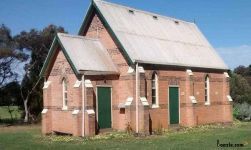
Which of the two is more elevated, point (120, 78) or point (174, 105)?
point (120, 78)

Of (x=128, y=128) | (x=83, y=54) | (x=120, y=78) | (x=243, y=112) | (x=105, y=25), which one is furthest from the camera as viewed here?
(x=243, y=112)

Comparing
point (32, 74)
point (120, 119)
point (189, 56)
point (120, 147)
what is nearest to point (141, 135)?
point (120, 119)

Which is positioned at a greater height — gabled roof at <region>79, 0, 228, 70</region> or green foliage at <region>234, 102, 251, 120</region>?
gabled roof at <region>79, 0, 228, 70</region>

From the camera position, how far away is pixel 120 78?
2527cm

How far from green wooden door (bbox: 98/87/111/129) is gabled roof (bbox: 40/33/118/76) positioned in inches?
52.3

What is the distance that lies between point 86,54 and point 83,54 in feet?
0.88

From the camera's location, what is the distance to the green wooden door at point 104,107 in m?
24.3

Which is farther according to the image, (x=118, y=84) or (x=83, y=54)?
(x=118, y=84)

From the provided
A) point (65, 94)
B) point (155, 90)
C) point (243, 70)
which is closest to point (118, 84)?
point (155, 90)

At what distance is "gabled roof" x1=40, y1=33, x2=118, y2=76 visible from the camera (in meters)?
23.4

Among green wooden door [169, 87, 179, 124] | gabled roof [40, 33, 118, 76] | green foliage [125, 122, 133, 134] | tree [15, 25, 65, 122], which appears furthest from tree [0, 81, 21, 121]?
green foliage [125, 122, 133, 134]

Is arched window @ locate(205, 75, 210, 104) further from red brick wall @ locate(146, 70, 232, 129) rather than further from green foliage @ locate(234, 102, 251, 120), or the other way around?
green foliage @ locate(234, 102, 251, 120)

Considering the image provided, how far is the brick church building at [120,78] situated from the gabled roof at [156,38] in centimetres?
7

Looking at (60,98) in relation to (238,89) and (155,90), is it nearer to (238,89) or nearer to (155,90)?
(155,90)
